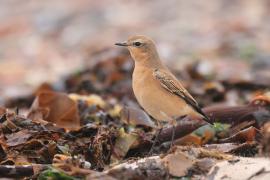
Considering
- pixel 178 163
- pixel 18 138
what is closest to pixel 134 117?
pixel 18 138

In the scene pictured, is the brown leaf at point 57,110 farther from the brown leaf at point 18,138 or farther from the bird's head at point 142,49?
the brown leaf at point 18,138

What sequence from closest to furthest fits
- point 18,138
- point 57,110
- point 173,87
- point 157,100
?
point 18,138 → point 157,100 → point 173,87 → point 57,110

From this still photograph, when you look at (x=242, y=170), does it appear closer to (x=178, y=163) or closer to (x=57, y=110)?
(x=178, y=163)

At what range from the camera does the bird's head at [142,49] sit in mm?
8102

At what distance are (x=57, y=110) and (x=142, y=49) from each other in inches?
44.3

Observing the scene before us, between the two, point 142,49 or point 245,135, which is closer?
point 245,135

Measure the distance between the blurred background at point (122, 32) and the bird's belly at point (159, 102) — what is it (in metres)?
6.01

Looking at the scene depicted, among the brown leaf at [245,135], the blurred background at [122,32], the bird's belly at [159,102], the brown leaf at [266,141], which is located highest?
the brown leaf at [266,141]

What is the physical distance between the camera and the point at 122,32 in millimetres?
17250

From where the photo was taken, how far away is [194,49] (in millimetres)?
16047

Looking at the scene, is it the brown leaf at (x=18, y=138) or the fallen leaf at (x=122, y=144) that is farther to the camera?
the fallen leaf at (x=122, y=144)

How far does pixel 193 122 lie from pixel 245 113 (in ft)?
1.89

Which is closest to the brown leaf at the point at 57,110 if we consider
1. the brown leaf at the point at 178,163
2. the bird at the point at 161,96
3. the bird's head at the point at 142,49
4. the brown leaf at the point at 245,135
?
the bird at the point at 161,96

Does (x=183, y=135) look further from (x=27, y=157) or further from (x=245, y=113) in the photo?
(x=27, y=157)
